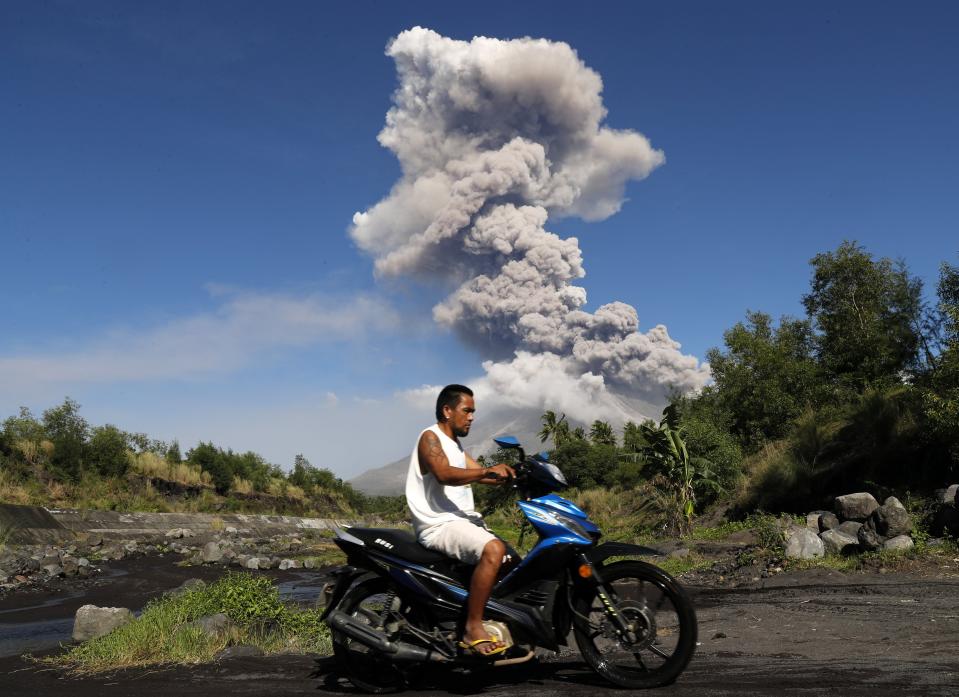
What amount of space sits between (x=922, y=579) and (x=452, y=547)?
8663 mm

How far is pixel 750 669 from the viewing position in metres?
5.15

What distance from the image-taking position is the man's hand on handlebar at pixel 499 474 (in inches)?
183

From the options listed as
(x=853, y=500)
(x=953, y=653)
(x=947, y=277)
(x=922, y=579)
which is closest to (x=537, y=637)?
(x=953, y=653)

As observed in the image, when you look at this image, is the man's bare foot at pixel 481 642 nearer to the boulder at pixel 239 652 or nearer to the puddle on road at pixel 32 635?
the boulder at pixel 239 652

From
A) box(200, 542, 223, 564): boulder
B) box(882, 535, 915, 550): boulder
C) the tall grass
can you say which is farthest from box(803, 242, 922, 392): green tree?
the tall grass

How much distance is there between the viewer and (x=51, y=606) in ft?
44.9

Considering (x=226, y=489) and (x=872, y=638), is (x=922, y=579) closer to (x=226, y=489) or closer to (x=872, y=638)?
(x=872, y=638)

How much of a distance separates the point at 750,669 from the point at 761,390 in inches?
1476

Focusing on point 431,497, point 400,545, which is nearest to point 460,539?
point 431,497

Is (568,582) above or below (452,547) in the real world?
below

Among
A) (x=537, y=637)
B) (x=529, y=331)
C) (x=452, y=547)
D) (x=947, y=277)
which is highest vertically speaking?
(x=529, y=331)

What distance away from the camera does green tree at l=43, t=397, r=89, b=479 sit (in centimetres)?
3653

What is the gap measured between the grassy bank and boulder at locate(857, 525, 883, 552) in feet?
32.7

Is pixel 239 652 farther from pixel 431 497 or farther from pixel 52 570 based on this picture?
pixel 52 570
